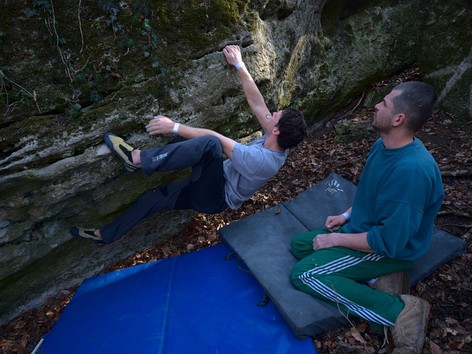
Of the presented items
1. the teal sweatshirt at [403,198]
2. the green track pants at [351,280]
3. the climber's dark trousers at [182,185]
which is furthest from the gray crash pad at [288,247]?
the teal sweatshirt at [403,198]

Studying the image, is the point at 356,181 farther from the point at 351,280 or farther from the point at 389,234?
the point at 389,234

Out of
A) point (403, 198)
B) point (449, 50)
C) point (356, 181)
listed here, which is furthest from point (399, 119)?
point (449, 50)

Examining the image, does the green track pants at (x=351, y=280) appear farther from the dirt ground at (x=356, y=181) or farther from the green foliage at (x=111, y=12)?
the green foliage at (x=111, y=12)

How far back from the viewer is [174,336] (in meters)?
→ 3.54

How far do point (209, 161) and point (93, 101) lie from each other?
155 cm

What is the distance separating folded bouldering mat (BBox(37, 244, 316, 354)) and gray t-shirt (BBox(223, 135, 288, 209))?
867mm

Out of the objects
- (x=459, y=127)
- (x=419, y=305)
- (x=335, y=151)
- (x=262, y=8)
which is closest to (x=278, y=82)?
(x=262, y=8)

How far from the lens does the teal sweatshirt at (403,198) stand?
2.87 metres

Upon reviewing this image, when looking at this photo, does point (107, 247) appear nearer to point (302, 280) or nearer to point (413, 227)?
point (302, 280)

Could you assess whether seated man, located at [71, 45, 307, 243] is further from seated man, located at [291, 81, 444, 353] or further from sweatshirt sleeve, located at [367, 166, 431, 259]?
sweatshirt sleeve, located at [367, 166, 431, 259]

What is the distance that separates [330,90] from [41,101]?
5.43 m

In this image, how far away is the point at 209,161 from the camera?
411 cm

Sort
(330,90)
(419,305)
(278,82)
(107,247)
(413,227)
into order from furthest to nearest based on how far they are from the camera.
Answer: (330,90) → (278,82) → (107,247) → (419,305) → (413,227)

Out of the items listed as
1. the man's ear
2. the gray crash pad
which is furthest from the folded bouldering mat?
the man's ear
